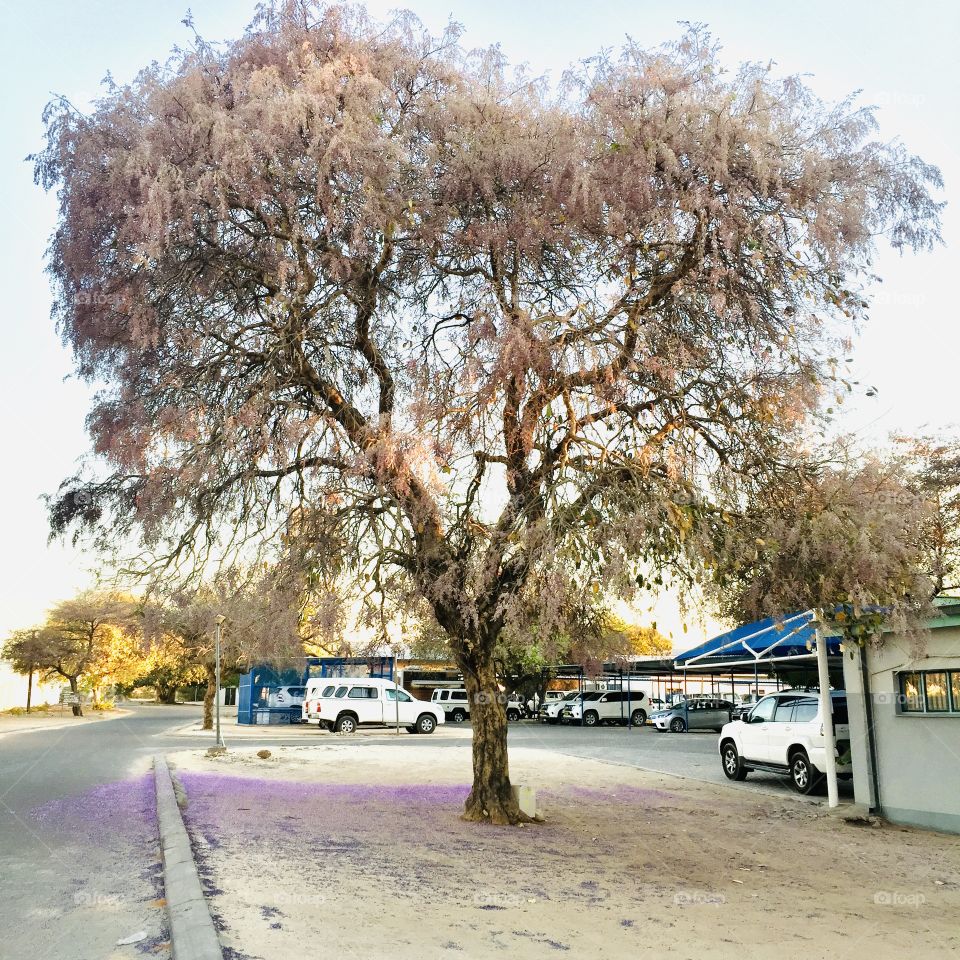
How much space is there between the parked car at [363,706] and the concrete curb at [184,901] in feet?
75.9

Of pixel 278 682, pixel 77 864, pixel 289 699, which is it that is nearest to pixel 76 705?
pixel 278 682

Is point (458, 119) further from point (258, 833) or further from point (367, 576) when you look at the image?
point (258, 833)

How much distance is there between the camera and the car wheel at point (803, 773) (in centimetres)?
1611

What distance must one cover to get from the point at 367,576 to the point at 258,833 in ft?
10.8

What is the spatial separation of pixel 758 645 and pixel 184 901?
12905mm

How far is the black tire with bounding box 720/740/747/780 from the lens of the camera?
1883 centimetres

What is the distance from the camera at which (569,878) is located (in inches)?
342

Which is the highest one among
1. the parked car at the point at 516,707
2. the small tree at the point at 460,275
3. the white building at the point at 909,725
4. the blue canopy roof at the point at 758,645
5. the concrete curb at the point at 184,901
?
the small tree at the point at 460,275

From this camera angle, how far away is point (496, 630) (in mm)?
12016

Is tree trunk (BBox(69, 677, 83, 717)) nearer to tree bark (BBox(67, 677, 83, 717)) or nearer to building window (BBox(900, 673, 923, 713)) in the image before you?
tree bark (BBox(67, 677, 83, 717))

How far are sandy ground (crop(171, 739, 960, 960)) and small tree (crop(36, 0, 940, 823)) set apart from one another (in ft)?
8.83

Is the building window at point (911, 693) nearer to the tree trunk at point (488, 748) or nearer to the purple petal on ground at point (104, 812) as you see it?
the tree trunk at point (488, 748)

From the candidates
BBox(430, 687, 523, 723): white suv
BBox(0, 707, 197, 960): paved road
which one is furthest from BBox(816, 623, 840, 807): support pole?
BBox(430, 687, 523, 723): white suv

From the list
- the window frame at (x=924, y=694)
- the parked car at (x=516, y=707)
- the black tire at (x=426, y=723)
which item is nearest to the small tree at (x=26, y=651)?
the parked car at (x=516, y=707)
